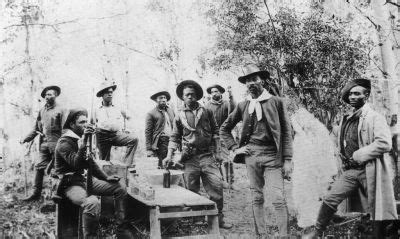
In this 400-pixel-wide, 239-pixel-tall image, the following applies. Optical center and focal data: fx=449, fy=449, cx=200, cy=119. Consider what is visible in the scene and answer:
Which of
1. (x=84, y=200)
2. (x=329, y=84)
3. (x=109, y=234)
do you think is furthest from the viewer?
(x=329, y=84)

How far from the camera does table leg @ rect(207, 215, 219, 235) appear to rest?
→ 5262 millimetres

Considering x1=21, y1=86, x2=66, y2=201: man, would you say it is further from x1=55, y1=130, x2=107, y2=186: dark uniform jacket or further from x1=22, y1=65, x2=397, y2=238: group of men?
x1=55, y1=130, x2=107, y2=186: dark uniform jacket

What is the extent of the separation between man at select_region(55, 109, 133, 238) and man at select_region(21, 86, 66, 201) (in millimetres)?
488

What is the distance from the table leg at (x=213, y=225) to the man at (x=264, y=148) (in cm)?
47

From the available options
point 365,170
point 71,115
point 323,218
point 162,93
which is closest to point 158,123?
point 162,93

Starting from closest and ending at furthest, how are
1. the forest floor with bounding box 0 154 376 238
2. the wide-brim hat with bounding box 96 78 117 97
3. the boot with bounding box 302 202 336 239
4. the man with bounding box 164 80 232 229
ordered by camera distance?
1. the boot with bounding box 302 202 336 239
2. the forest floor with bounding box 0 154 376 238
3. the man with bounding box 164 80 232 229
4. the wide-brim hat with bounding box 96 78 117 97

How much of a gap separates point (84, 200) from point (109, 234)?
0.65 meters

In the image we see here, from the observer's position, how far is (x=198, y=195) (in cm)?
545

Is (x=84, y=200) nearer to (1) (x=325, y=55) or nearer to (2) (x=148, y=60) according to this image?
(2) (x=148, y=60)

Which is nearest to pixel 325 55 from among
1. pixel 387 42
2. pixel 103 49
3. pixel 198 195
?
pixel 387 42

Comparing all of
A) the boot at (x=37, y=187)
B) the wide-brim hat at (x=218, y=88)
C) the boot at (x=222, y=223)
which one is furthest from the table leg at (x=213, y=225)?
the boot at (x=37, y=187)

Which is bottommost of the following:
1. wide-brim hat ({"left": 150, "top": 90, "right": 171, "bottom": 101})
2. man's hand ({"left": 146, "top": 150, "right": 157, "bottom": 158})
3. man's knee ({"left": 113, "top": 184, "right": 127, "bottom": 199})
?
man's knee ({"left": 113, "top": 184, "right": 127, "bottom": 199})

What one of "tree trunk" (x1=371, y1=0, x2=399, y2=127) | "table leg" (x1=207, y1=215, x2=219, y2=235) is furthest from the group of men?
"tree trunk" (x1=371, y1=0, x2=399, y2=127)

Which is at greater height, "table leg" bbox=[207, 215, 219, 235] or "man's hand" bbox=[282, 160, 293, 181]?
"man's hand" bbox=[282, 160, 293, 181]
